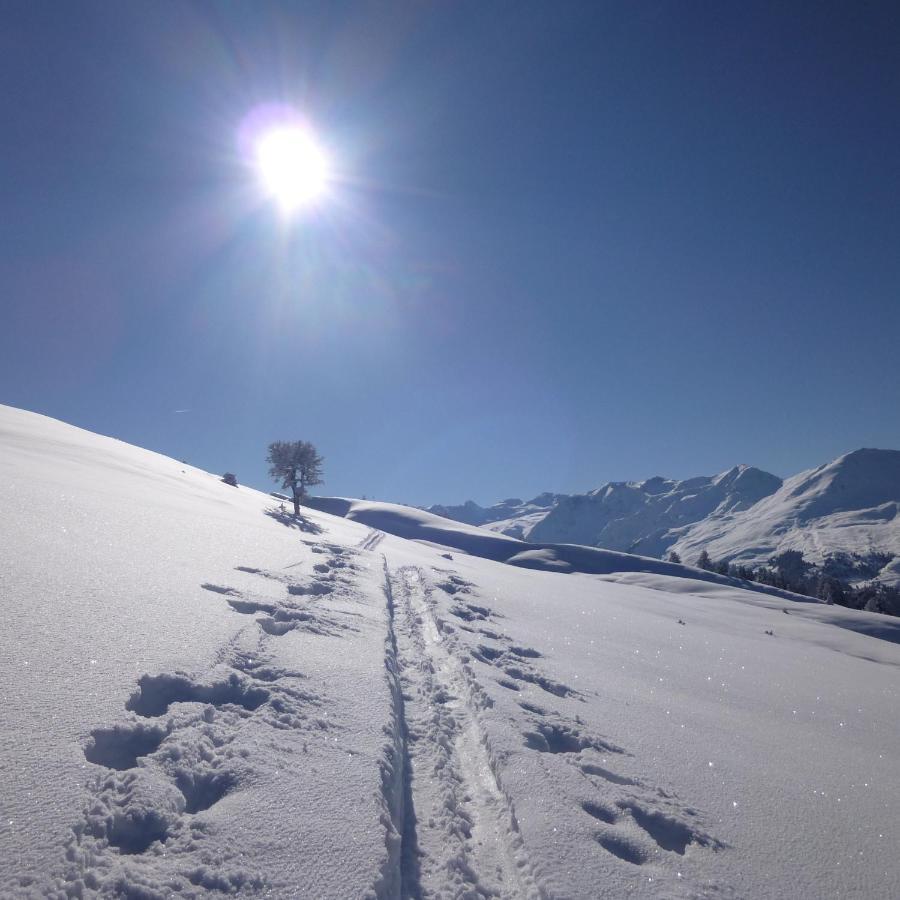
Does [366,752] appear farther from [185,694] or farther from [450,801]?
[185,694]

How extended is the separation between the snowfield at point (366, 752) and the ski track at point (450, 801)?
29 millimetres

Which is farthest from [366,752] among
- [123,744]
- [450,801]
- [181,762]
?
[123,744]

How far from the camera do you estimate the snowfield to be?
383 cm

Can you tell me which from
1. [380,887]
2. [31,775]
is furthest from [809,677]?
[31,775]

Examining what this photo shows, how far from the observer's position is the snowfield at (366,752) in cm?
383

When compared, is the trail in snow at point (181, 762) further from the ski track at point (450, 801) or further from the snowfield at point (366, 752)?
the ski track at point (450, 801)

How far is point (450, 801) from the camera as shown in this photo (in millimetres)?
5227

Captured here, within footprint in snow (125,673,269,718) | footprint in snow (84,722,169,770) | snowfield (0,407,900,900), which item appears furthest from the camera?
footprint in snow (125,673,269,718)

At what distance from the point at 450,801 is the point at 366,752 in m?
1.07

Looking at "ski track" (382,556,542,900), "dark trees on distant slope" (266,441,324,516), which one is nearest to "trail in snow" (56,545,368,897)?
"ski track" (382,556,542,900)

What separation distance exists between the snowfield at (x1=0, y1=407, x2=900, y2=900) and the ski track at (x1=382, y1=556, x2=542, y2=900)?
3 centimetres

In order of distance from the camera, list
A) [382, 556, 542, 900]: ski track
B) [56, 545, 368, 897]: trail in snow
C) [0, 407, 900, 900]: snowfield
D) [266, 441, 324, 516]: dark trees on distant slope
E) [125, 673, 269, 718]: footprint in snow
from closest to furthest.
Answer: [56, 545, 368, 897]: trail in snow, [0, 407, 900, 900]: snowfield, [382, 556, 542, 900]: ski track, [125, 673, 269, 718]: footprint in snow, [266, 441, 324, 516]: dark trees on distant slope

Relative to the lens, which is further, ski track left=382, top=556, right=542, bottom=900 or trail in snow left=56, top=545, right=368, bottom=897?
ski track left=382, top=556, right=542, bottom=900

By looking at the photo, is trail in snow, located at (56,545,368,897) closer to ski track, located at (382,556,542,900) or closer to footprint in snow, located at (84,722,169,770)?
footprint in snow, located at (84,722,169,770)
